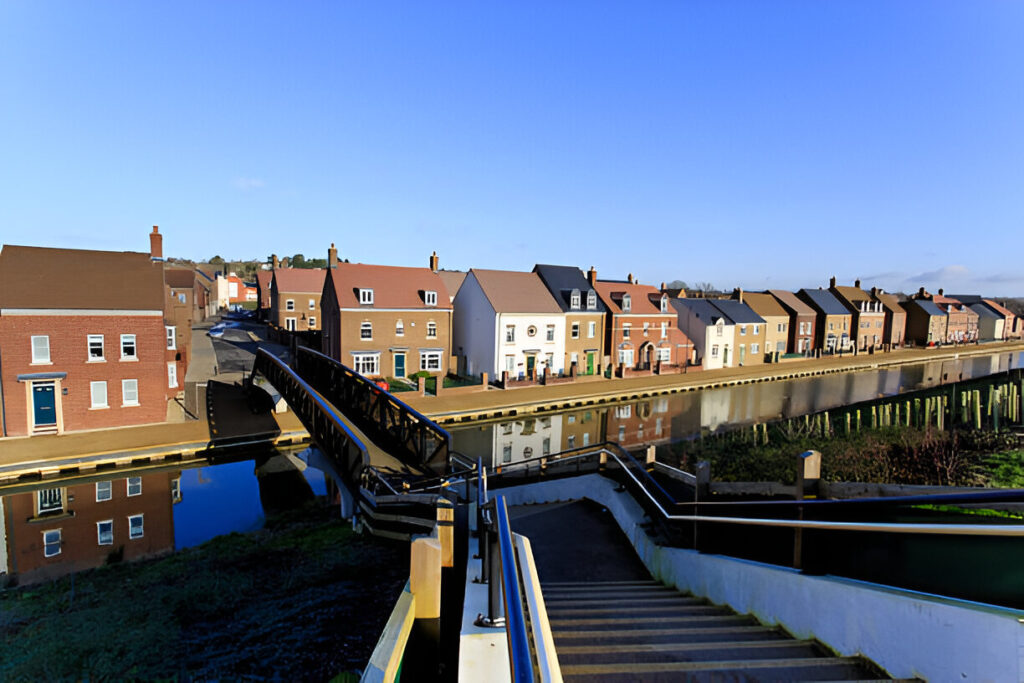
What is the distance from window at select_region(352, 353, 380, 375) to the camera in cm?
3459

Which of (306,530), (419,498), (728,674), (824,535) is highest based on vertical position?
(824,535)

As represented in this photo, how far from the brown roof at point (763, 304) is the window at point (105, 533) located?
175 feet

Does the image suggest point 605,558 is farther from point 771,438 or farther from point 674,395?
point 674,395

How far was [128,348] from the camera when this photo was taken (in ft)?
81.4

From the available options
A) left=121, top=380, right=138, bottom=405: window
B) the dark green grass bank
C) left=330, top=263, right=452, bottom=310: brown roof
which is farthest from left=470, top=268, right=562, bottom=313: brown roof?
the dark green grass bank

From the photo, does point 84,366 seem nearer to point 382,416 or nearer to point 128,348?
point 128,348

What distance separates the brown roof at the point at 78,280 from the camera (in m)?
22.9

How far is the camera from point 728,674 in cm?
372

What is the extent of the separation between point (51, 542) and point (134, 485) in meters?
3.93

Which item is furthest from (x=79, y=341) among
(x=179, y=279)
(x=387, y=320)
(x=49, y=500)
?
(x=179, y=279)

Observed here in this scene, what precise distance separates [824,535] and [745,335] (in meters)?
50.1

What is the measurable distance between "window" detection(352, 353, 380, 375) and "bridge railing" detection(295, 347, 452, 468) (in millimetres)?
4015

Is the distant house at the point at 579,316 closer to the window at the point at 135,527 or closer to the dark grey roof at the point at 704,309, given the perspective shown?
the dark grey roof at the point at 704,309

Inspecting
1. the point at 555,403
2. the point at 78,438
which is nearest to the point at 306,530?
the point at 78,438
